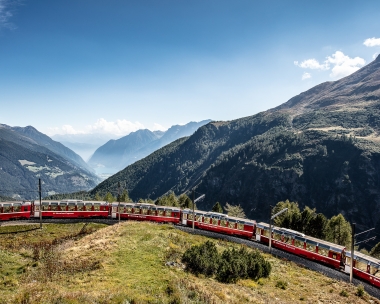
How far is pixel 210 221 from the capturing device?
46.1 metres

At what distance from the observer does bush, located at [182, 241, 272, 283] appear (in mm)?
25531

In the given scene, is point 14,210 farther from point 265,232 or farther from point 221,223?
point 265,232

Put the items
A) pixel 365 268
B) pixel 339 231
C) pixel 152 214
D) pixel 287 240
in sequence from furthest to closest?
pixel 339 231
pixel 152 214
pixel 287 240
pixel 365 268

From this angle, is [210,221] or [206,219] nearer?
[210,221]

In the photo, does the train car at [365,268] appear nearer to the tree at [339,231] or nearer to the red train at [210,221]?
the red train at [210,221]

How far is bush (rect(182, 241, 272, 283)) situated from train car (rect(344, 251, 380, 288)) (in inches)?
429

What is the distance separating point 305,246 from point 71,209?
37.9 meters

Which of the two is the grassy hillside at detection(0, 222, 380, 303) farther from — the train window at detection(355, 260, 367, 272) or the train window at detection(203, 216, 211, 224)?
the train window at detection(203, 216, 211, 224)

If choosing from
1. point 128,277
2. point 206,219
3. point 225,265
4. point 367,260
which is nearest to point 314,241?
point 367,260

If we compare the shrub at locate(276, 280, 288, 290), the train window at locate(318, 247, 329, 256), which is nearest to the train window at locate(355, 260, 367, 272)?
the train window at locate(318, 247, 329, 256)

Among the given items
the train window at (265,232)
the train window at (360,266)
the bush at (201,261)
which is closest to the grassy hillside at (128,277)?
the bush at (201,261)

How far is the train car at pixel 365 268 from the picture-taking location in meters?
28.9

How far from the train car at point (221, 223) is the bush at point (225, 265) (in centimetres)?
1362

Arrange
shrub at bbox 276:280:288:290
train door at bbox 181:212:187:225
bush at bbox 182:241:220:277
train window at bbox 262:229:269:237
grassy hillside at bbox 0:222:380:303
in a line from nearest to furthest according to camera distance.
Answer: grassy hillside at bbox 0:222:380:303 < shrub at bbox 276:280:288:290 < bush at bbox 182:241:220:277 < train window at bbox 262:229:269:237 < train door at bbox 181:212:187:225
